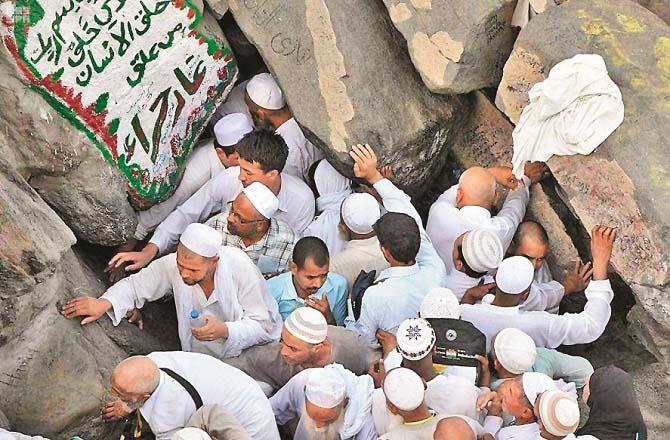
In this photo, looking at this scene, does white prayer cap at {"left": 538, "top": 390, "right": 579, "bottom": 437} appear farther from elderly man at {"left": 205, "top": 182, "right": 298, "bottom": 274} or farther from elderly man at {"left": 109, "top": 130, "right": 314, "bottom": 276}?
elderly man at {"left": 109, "top": 130, "right": 314, "bottom": 276}

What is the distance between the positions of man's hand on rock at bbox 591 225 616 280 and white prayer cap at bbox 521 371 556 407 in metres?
1.11

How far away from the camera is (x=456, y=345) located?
427 cm

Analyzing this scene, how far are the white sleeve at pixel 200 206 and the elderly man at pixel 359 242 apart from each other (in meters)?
0.73

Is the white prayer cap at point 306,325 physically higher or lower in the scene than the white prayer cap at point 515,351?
higher

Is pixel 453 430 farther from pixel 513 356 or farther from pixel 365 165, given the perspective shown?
pixel 365 165

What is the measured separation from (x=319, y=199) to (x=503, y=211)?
113 cm

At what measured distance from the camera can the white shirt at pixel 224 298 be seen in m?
4.59

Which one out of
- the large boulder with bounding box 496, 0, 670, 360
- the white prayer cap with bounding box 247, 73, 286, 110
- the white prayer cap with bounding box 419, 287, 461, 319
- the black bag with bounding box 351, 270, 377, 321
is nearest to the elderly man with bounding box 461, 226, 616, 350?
the white prayer cap with bounding box 419, 287, 461, 319

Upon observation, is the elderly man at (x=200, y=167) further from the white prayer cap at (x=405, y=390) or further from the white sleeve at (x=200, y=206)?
the white prayer cap at (x=405, y=390)

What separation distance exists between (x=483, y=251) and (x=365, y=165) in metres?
1.08

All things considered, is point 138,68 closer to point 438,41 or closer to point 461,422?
point 438,41

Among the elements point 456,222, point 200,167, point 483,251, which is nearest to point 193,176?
point 200,167

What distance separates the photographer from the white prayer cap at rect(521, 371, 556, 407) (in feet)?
12.8

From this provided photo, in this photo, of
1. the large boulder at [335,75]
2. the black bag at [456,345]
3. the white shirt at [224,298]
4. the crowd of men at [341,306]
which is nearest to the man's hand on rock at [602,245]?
the crowd of men at [341,306]
